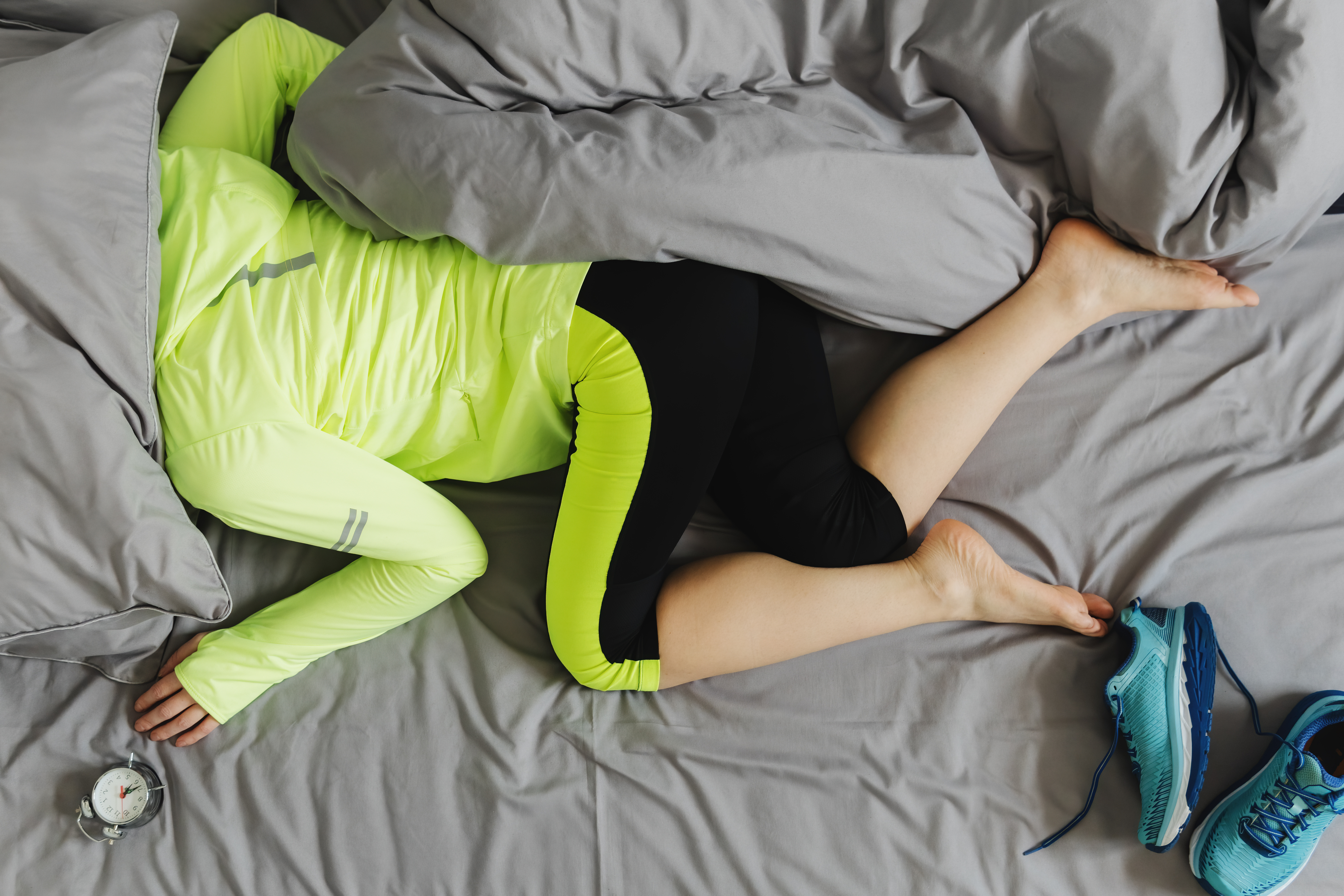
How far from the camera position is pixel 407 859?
106 cm

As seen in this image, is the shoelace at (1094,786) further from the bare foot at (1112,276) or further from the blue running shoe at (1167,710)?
the bare foot at (1112,276)

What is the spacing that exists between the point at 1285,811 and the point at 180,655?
135 centimetres

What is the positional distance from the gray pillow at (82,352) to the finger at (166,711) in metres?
0.21

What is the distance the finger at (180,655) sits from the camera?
114 cm

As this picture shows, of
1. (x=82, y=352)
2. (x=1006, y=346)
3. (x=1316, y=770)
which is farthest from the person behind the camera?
(x=1006, y=346)

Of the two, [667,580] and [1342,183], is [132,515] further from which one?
[1342,183]

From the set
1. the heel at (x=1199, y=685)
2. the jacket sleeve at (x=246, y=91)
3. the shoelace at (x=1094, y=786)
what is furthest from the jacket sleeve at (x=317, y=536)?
the heel at (x=1199, y=685)

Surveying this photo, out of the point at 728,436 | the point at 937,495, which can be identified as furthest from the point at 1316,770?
the point at 728,436

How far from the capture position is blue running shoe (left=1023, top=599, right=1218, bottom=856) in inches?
39.7

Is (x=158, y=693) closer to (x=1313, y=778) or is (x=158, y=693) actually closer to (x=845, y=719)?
(x=845, y=719)

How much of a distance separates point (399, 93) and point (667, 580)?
661 mm

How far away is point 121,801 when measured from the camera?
1.06 metres

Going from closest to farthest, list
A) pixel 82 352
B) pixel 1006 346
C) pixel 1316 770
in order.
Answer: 1. pixel 82 352
2. pixel 1316 770
3. pixel 1006 346

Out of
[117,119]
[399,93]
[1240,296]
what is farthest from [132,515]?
[1240,296]
